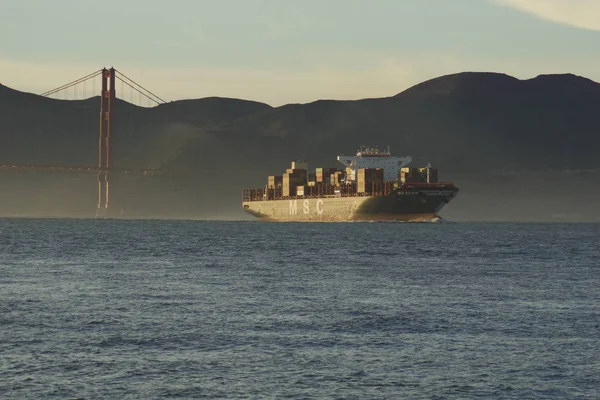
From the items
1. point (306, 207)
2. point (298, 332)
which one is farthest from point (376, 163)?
point (298, 332)

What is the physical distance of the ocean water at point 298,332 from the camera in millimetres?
23062

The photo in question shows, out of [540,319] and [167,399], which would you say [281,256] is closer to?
[540,319]

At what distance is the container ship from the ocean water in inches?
3725

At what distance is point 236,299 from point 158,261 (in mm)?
26875

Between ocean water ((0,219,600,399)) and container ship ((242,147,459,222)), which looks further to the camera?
container ship ((242,147,459,222))

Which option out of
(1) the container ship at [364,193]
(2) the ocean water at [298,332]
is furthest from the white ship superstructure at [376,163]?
(2) the ocean water at [298,332]

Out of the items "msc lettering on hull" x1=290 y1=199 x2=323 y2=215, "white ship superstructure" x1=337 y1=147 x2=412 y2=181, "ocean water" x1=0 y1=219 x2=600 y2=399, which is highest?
Result: "white ship superstructure" x1=337 y1=147 x2=412 y2=181

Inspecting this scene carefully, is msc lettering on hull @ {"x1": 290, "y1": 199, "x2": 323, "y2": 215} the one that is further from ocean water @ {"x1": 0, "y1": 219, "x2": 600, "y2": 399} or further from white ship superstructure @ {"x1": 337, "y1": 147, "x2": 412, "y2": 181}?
ocean water @ {"x1": 0, "y1": 219, "x2": 600, "y2": 399}

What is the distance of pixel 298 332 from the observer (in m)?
30.8

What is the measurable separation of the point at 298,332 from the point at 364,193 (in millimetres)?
127993

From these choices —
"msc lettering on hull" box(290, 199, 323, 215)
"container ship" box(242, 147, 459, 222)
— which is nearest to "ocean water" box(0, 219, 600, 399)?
"container ship" box(242, 147, 459, 222)

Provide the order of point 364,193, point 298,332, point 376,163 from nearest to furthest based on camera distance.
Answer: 1. point 298,332
2. point 364,193
3. point 376,163

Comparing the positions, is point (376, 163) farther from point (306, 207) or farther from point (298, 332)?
point (298, 332)

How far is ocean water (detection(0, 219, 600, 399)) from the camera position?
75.7 feet
